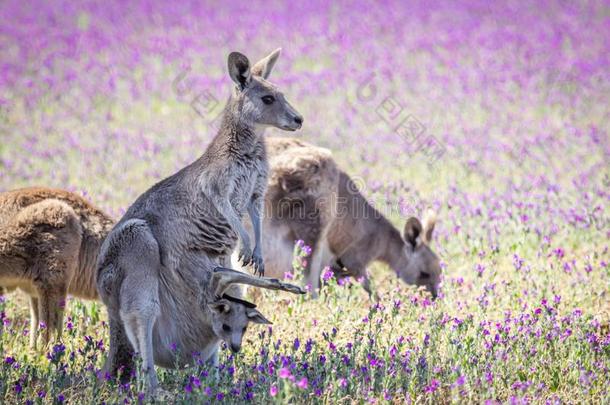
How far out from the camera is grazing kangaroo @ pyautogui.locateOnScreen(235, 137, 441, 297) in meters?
7.35

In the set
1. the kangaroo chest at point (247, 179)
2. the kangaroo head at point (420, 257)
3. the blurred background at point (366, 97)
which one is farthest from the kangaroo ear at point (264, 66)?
the blurred background at point (366, 97)

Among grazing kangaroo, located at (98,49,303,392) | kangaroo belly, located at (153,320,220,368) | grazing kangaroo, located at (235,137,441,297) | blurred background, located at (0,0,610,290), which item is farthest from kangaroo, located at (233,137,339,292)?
kangaroo belly, located at (153,320,220,368)

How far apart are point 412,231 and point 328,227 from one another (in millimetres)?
877

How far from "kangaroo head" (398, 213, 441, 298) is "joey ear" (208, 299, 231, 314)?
130 inches

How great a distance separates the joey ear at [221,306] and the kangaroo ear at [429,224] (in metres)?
3.55

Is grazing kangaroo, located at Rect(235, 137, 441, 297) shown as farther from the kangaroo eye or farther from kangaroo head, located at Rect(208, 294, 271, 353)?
kangaroo head, located at Rect(208, 294, 271, 353)

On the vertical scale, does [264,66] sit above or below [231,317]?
above

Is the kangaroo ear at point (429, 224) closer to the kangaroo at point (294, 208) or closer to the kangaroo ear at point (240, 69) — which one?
the kangaroo at point (294, 208)

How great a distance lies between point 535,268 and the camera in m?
Result: 7.00

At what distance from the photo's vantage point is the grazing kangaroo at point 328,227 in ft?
24.1

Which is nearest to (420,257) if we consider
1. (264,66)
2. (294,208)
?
(294,208)

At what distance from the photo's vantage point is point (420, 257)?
7.93m

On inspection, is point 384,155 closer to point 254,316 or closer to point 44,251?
point 44,251

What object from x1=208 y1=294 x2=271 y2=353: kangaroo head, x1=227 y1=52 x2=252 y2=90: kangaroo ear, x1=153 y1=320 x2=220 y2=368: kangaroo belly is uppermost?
x1=227 y1=52 x2=252 y2=90: kangaroo ear
